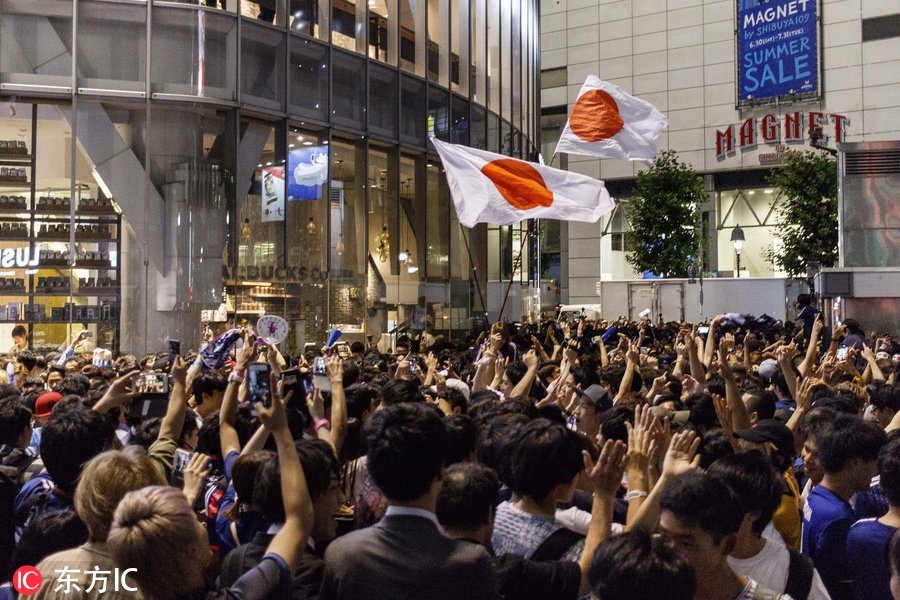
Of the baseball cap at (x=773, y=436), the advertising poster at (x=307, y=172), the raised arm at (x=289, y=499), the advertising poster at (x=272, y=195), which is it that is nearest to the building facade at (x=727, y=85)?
the advertising poster at (x=307, y=172)

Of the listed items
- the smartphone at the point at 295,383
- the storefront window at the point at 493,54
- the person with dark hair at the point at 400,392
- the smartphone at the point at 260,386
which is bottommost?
the person with dark hair at the point at 400,392

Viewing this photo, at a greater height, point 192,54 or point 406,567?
point 192,54

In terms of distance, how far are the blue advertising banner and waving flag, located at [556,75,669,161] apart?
39382mm

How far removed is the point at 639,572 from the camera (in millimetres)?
2705

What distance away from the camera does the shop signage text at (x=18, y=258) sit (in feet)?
63.3

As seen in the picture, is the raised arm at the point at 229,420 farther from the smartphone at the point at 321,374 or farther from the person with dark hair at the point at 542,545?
the person with dark hair at the point at 542,545

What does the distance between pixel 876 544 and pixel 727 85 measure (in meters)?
51.5

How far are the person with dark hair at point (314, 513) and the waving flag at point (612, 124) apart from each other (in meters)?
11.3

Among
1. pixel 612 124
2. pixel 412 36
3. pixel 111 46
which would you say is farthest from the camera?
pixel 412 36

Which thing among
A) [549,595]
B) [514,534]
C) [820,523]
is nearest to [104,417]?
[514,534]

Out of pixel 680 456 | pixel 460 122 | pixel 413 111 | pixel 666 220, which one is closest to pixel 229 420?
pixel 680 456

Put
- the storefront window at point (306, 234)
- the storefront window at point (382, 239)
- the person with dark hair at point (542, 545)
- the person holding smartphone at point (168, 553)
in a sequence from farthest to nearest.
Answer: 1. the storefront window at point (382, 239)
2. the storefront window at point (306, 234)
3. the person with dark hair at point (542, 545)
4. the person holding smartphone at point (168, 553)

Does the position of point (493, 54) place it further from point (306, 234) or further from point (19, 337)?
point (19, 337)

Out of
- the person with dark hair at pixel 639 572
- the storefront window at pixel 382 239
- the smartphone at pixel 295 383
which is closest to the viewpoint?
the person with dark hair at pixel 639 572
